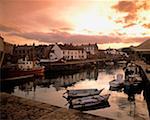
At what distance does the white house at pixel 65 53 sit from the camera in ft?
67.1

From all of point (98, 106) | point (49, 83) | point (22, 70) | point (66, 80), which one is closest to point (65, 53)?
point (66, 80)

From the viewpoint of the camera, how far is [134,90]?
29.5 ft

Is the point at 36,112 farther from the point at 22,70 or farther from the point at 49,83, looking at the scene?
the point at 22,70

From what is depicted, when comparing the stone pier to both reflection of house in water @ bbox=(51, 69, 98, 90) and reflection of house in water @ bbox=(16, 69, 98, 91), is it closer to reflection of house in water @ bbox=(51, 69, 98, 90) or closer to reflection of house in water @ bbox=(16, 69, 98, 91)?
reflection of house in water @ bbox=(16, 69, 98, 91)

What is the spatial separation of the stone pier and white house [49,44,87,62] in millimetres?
15579

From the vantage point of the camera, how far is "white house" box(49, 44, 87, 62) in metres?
20.4

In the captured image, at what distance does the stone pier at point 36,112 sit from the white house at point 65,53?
15579 millimetres

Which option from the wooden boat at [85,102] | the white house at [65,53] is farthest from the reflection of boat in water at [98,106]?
the white house at [65,53]

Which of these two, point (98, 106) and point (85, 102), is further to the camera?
point (98, 106)

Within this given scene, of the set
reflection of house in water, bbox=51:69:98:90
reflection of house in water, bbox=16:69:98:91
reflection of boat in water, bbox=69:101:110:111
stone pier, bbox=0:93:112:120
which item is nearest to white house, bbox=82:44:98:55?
reflection of house in water, bbox=51:69:98:90

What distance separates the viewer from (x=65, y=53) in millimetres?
22062

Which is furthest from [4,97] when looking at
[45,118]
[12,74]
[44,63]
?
[44,63]

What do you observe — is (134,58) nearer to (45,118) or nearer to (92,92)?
(92,92)

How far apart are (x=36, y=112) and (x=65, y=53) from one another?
1885 centimetres
